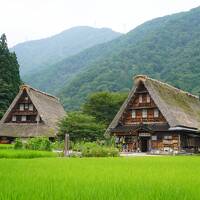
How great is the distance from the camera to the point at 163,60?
227 ft

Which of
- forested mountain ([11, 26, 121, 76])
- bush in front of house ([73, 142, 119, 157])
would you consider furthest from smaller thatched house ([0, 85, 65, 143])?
forested mountain ([11, 26, 121, 76])

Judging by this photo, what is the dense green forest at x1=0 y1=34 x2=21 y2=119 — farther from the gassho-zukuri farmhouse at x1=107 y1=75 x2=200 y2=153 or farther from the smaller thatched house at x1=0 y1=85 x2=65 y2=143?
the gassho-zukuri farmhouse at x1=107 y1=75 x2=200 y2=153

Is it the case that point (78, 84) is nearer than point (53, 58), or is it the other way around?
point (78, 84)

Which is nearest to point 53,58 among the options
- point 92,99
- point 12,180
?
point 92,99

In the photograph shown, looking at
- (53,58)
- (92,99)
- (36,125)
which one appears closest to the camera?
(36,125)

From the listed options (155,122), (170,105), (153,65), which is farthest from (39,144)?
(153,65)

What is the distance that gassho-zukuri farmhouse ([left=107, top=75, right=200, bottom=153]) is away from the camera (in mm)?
32719

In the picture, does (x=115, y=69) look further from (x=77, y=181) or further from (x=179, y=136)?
(x=77, y=181)

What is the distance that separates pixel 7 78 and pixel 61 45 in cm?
10782

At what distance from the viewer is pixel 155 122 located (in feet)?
112

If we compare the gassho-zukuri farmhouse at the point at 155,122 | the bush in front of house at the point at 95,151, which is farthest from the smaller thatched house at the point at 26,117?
the bush in front of house at the point at 95,151

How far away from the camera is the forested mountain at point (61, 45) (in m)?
138

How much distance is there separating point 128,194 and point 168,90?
3157 centimetres

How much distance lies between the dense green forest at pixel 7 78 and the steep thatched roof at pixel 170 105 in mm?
14291
